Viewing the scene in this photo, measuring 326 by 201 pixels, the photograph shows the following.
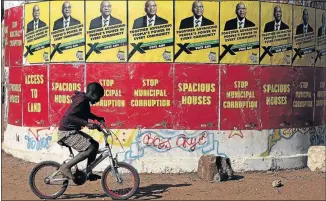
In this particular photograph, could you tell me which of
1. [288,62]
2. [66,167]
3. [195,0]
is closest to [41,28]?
[195,0]

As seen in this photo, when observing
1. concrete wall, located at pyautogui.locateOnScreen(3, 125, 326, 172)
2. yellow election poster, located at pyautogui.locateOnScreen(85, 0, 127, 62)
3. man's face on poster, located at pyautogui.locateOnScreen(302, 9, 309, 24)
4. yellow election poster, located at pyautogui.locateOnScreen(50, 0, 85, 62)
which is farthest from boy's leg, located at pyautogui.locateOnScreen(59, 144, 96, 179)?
man's face on poster, located at pyautogui.locateOnScreen(302, 9, 309, 24)

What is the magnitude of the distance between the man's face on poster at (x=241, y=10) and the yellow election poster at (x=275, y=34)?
1.41 feet

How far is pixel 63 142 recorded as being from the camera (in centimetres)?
736

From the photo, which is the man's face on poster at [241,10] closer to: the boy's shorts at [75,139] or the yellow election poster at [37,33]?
the yellow election poster at [37,33]

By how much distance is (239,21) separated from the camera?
9.84m

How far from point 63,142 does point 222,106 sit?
12.6ft

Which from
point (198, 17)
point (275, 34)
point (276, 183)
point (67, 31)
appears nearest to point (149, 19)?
point (198, 17)

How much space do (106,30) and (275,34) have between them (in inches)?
145

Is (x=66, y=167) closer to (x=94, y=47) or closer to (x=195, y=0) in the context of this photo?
(x=94, y=47)

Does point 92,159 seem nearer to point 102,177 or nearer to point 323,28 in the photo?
point 102,177

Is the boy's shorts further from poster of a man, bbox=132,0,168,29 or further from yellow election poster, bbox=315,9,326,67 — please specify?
yellow election poster, bbox=315,9,326,67

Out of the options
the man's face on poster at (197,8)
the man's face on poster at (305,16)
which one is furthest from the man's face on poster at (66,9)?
the man's face on poster at (305,16)

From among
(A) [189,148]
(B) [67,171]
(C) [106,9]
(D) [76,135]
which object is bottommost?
(B) [67,171]

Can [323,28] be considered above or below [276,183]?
above
